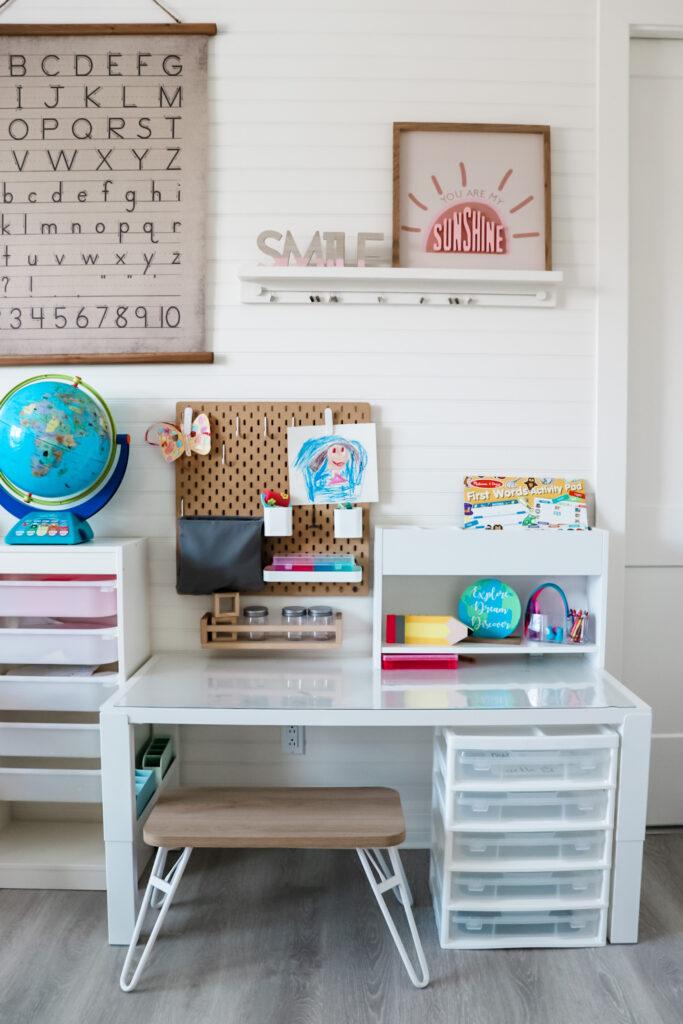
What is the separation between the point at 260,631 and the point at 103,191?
144 centimetres

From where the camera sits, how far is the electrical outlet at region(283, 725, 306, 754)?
2494mm

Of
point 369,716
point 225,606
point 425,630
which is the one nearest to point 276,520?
point 225,606

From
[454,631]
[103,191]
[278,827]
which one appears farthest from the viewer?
[103,191]

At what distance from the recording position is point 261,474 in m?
2.44

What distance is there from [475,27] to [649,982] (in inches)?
106

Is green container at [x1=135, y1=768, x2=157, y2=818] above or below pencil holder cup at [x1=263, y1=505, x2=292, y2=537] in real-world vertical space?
below

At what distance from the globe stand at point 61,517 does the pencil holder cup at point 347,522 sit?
680 mm

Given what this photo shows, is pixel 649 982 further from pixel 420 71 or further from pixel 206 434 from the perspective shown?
pixel 420 71

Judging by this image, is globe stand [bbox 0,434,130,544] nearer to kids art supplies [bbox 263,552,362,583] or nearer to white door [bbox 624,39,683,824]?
kids art supplies [bbox 263,552,362,583]

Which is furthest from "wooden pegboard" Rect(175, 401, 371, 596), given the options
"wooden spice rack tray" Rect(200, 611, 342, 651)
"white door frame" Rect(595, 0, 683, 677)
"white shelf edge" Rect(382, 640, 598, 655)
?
"white door frame" Rect(595, 0, 683, 677)

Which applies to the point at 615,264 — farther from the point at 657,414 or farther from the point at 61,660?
the point at 61,660

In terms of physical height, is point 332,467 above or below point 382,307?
below

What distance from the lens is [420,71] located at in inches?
93.1

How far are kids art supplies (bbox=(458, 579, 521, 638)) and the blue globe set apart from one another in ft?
3.87
